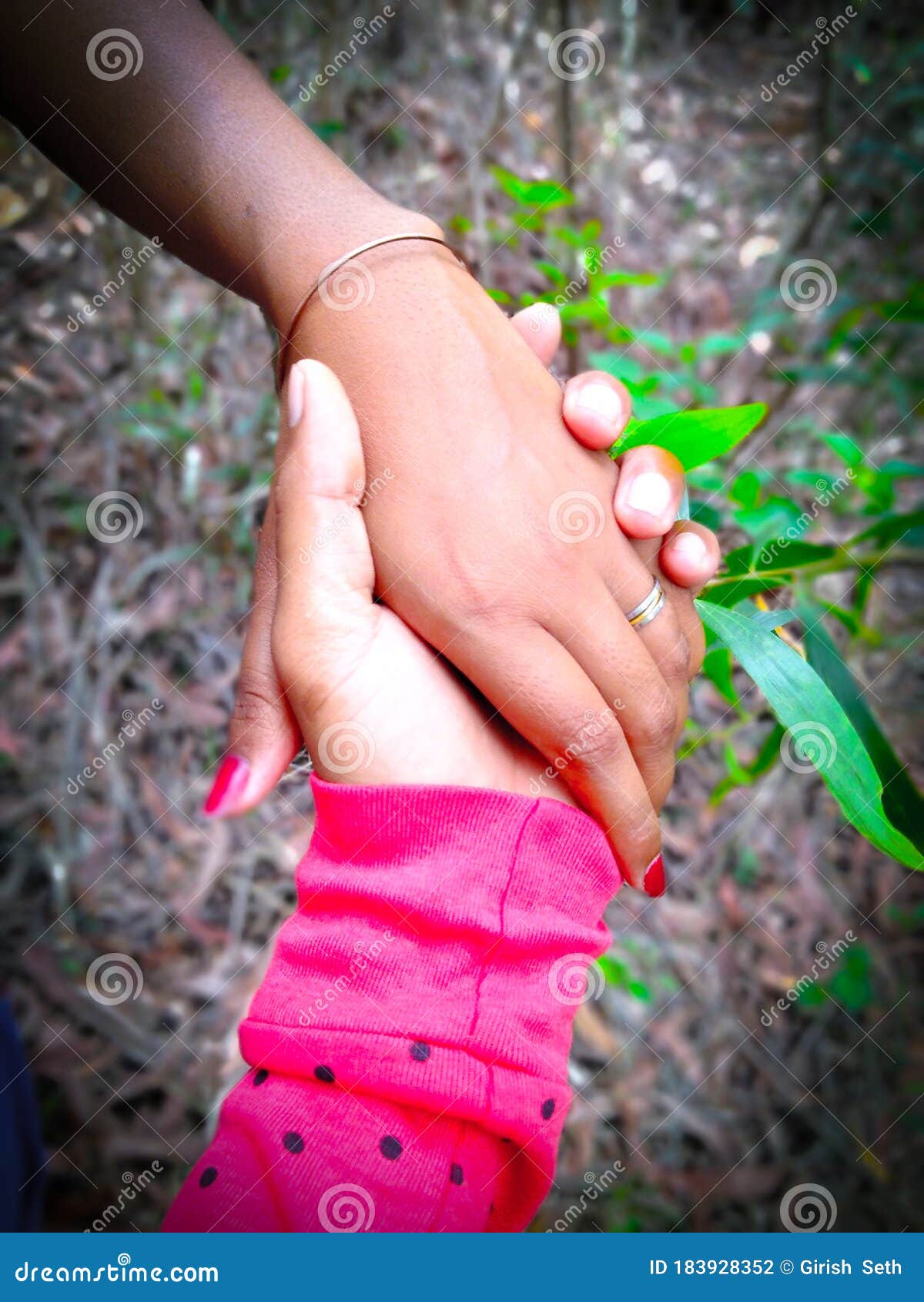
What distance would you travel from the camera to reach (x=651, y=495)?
83 centimetres

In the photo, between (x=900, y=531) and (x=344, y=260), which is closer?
(x=344, y=260)

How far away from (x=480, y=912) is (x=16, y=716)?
1.31 meters

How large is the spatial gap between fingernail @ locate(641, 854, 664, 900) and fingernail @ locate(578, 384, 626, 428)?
424 millimetres

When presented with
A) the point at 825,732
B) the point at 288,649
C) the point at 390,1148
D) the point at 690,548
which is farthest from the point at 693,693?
the point at 390,1148

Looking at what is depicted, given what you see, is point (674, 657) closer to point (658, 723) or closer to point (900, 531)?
point (658, 723)

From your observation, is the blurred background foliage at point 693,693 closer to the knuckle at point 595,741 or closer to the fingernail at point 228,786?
the knuckle at point 595,741

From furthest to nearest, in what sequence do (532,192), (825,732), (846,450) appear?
(532,192) → (846,450) → (825,732)

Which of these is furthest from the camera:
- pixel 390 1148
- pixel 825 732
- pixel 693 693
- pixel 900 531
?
pixel 693 693

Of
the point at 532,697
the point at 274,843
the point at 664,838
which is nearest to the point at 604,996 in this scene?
the point at 664,838

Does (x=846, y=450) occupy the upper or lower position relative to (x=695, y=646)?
upper

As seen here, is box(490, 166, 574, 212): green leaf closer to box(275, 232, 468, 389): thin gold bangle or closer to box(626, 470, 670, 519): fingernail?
box(275, 232, 468, 389): thin gold bangle

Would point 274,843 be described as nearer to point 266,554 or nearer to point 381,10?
point 266,554

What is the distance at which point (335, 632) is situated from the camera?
0.78 meters

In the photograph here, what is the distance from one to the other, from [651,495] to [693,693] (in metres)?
0.90
